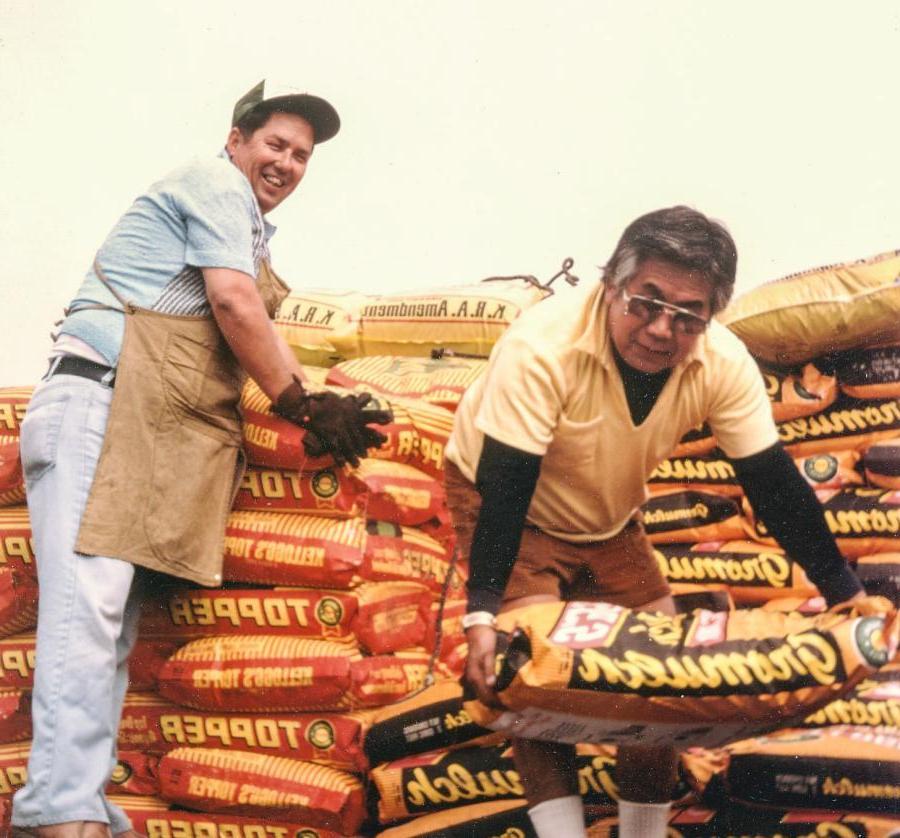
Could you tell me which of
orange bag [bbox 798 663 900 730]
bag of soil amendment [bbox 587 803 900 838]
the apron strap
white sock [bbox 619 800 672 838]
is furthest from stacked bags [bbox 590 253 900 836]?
the apron strap

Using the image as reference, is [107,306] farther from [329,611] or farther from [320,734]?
[320,734]

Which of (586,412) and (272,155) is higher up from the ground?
(272,155)

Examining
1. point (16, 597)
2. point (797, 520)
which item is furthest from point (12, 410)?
point (797, 520)

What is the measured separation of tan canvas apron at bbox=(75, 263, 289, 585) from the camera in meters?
2.53

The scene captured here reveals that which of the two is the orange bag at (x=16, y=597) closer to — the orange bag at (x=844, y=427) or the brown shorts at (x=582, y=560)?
the brown shorts at (x=582, y=560)

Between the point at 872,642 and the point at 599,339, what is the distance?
0.68 metres

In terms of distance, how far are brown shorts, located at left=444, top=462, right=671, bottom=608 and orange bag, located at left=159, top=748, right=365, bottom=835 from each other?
837 millimetres

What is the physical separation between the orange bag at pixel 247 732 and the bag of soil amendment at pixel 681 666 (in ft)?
3.26

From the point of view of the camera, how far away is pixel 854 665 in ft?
5.92

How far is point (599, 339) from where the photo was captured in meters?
2.04

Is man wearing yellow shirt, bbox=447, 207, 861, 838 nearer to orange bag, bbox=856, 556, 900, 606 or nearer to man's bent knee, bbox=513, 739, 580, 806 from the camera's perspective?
man's bent knee, bbox=513, 739, 580, 806

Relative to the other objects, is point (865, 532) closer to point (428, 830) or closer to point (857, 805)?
point (857, 805)

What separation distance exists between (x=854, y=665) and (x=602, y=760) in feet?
2.93

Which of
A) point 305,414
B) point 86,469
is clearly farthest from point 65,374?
point 305,414
